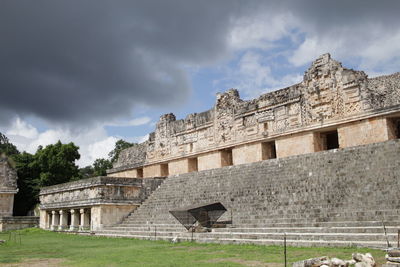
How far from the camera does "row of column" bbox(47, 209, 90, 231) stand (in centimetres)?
1781

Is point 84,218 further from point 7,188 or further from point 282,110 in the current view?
point 282,110

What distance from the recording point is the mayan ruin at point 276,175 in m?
10.0

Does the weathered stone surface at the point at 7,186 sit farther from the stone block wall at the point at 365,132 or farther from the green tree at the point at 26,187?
the stone block wall at the point at 365,132

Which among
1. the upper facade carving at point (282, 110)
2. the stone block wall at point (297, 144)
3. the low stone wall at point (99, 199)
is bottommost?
the low stone wall at point (99, 199)

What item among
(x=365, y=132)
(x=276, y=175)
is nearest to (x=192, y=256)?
(x=276, y=175)

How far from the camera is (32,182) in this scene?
89.9ft

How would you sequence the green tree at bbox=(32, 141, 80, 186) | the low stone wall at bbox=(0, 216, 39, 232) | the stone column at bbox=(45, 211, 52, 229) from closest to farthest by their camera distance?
the stone column at bbox=(45, 211, 52, 229) < the low stone wall at bbox=(0, 216, 39, 232) < the green tree at bbox=(32, 141, 80, 186)

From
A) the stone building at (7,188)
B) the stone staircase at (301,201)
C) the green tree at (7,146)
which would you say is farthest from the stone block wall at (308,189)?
the green tree at (7,146)

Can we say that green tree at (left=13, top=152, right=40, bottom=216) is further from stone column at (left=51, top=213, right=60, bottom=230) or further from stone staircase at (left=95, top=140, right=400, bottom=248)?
stone staircase at (left=95, top=140, right=400, bottom=248)

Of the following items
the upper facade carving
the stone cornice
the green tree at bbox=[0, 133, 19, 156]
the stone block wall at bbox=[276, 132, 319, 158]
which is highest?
the green tree at bbox=[0, 133, 19, 156]

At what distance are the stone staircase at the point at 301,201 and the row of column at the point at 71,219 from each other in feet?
8.26

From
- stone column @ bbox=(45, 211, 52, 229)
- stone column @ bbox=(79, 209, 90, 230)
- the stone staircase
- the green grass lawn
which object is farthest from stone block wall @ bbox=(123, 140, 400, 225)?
stone column @ bbox=(45, 211, 52, 229)

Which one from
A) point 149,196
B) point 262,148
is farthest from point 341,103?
point 149,196

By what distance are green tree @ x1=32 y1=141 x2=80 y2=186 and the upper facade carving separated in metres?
9.12
